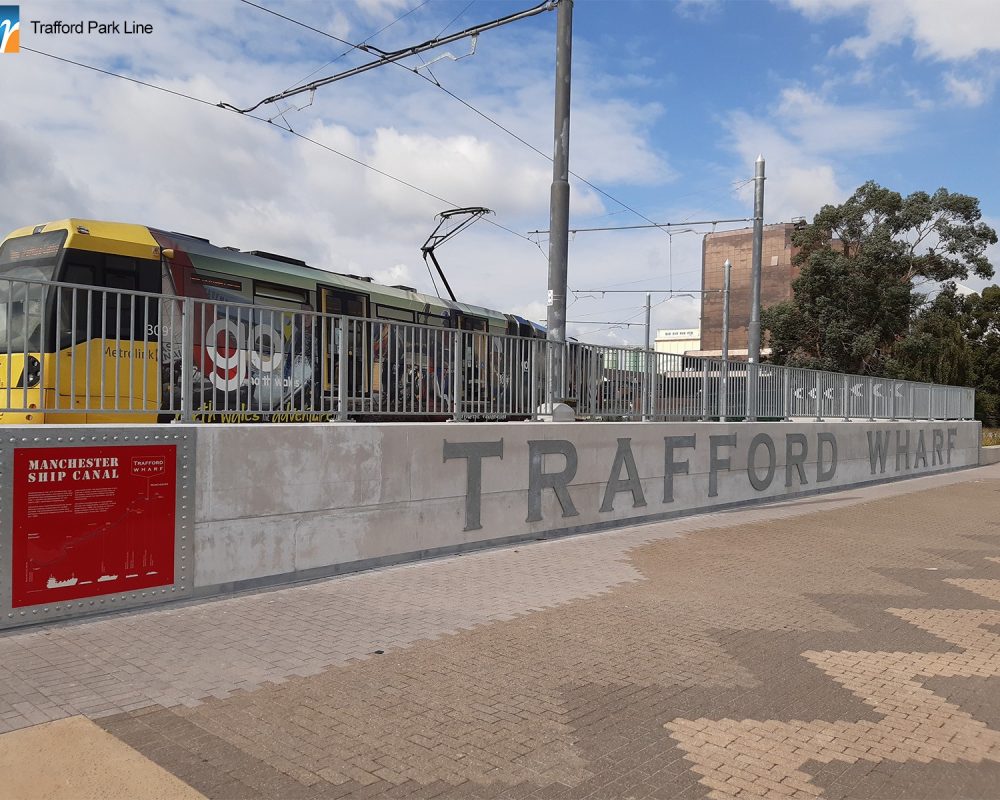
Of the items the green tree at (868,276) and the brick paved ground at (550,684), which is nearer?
the brick paved ground at (550,684)

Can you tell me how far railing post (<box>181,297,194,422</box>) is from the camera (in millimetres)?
6617

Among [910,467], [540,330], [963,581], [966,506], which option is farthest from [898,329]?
[963,581]

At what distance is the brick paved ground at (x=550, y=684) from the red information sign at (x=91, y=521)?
30 centimetres

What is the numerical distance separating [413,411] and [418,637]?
312 centimetres

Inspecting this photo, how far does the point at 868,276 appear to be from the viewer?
43.0 meters

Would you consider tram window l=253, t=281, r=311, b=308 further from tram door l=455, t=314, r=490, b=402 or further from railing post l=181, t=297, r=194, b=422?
railing post l=181, t=297, r=194, b=422

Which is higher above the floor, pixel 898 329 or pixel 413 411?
pixel 898 329

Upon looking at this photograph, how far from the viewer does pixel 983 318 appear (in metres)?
58.6

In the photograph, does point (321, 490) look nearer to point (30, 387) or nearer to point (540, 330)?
point (30, 387)

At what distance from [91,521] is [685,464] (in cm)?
875

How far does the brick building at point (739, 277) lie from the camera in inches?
3034

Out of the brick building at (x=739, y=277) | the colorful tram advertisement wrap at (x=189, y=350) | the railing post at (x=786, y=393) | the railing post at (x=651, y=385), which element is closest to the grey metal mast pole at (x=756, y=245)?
the railing post at (x=786, y=393)

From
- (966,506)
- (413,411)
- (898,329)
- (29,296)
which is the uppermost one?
(898,329)

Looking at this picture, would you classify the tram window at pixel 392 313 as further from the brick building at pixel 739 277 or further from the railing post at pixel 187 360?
the brick building at pixel 739 277
